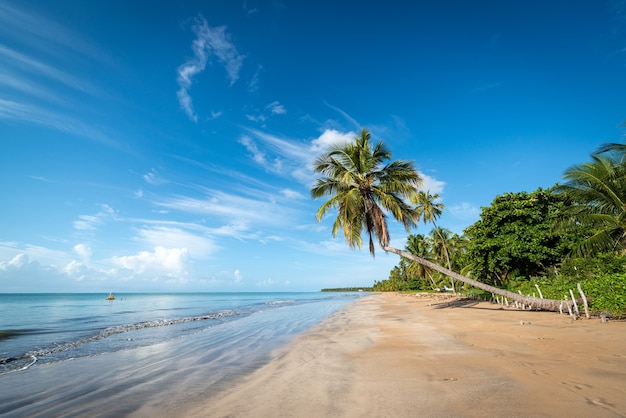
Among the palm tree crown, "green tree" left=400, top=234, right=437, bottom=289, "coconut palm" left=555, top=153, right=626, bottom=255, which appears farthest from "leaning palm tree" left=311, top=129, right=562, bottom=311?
"green tree" left=400, top=234, right=437, bottom=289

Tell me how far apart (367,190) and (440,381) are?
41.6ft

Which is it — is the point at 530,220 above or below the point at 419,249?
below

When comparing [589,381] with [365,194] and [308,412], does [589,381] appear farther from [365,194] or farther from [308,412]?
[365,194]

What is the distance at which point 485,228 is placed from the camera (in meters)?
22.5

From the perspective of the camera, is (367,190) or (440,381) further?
(367,190)

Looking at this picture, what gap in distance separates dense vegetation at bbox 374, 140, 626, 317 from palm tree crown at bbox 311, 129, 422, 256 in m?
1.24

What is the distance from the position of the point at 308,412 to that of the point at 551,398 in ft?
10.3

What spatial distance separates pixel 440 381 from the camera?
4.86 metres

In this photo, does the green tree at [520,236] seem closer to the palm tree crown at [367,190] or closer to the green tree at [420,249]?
the palm tree crown at [367,190]

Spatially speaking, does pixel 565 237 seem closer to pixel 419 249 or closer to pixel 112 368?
pixel 112 368

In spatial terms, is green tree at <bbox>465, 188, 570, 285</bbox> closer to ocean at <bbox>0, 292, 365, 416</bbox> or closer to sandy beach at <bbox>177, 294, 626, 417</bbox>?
sandy beach at <bbox>177, 294, 626, 417</bbox>

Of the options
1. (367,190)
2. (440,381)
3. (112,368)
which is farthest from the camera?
(367,190)

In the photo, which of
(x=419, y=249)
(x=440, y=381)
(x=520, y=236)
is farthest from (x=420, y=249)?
(x=440, y=381)

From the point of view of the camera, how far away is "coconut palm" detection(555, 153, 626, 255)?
15664 mm
